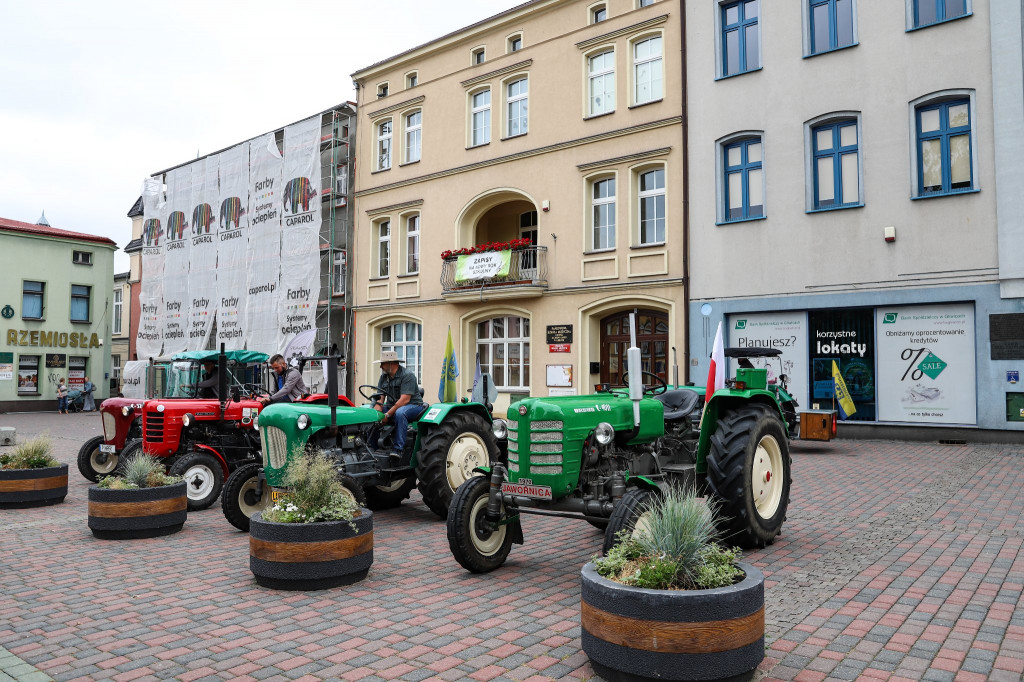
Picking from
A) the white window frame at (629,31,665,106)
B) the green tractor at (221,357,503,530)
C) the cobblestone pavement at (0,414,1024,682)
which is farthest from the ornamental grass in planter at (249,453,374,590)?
the white window frame at (629,31,665,106)

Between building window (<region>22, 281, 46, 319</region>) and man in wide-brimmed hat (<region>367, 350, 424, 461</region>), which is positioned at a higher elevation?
building window (<region>22, 281, 46, 319</region>)

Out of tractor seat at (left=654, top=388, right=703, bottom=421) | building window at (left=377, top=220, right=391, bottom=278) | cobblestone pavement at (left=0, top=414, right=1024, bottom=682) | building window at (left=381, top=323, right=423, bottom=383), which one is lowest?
cobblestone pavement at (left=0, top=414, right=1024, bottom=682)

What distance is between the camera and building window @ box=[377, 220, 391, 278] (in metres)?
25.5

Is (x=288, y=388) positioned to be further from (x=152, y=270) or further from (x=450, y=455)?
A: (x=152, y=270)

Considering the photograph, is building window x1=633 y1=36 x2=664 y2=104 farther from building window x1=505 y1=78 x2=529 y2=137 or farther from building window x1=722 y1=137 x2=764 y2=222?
building window x1=505 y1=78 x2=529 y2=137

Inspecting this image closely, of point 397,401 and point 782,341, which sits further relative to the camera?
point 782,341

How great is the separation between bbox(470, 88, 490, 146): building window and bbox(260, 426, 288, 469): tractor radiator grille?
55.2 feet

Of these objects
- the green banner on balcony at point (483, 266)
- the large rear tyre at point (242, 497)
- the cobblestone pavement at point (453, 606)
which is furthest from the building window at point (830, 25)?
the large rear tyre at point (242, 497)

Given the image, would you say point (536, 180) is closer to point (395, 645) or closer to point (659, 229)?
point (659, 229)

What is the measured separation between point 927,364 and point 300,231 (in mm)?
20398

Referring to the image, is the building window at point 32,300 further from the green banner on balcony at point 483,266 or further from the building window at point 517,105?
the building window at point 517,105

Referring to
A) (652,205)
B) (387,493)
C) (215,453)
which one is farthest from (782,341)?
(215,453)

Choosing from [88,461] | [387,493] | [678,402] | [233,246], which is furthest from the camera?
[233,246]

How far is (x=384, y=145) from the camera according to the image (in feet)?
85.3
